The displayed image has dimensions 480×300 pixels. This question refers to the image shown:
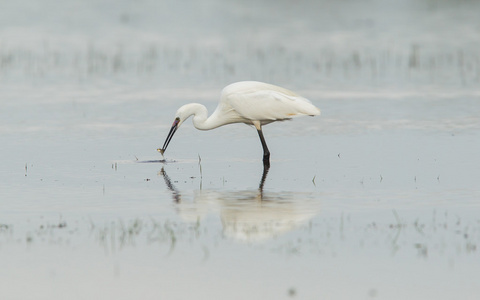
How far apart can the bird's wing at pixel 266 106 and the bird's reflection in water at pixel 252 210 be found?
2.72m

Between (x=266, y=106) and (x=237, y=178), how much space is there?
2.24 m

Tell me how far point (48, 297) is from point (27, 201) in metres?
3.66

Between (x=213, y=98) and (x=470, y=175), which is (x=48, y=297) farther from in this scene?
(x=213, y=98)

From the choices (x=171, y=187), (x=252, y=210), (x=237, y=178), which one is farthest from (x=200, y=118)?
(x=252, y=210)

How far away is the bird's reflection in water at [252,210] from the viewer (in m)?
8.44

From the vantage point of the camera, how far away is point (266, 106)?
13.9 m

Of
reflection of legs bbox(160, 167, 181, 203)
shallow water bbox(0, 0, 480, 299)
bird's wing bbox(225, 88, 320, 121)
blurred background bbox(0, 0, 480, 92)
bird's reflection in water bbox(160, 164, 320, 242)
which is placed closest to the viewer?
shallow water bbox(0, 0, 480, 299)

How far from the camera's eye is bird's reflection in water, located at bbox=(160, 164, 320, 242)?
27.7 ft

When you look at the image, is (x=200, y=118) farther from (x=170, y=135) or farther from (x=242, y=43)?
(x=242, y=43)

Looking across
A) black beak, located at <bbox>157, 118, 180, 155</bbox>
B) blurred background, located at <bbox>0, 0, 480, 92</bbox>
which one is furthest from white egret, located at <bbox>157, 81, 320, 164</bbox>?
blurred background, located at <bbox>0, 0, 480, 92</bbox>

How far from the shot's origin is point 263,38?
35500 millimetres

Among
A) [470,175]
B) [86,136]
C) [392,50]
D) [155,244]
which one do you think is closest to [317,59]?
[392,50]

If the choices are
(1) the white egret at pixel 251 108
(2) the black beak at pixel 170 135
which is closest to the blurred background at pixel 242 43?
(1) the white egret at pixel 251 108

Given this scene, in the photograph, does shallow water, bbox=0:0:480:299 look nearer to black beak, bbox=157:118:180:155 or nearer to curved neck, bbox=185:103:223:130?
black beak, bbox=157:118:180:155
